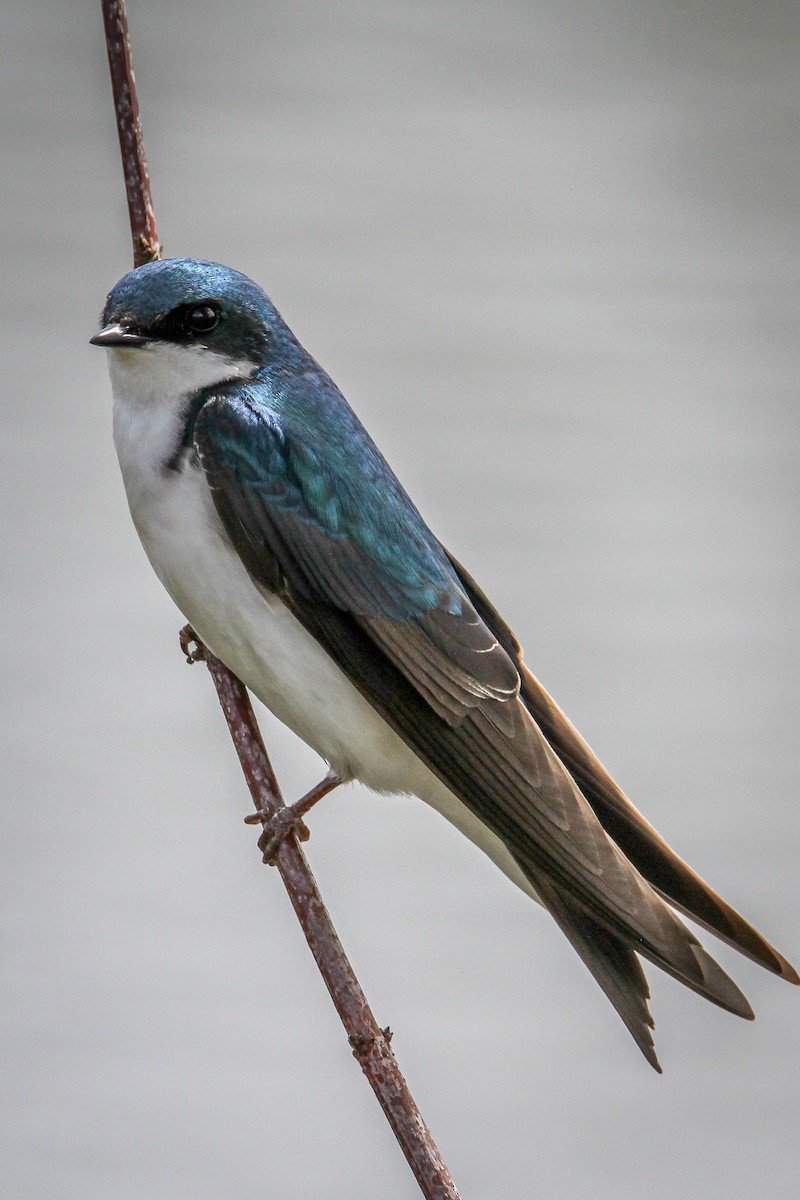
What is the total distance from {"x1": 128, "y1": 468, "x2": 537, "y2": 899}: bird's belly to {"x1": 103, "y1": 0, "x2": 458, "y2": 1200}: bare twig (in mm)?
86

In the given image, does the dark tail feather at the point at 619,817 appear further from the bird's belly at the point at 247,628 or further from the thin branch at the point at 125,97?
the thin branch at the point at 125,97

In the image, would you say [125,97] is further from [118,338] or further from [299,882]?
[299,882]

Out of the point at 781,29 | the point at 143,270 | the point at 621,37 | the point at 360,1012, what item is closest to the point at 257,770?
the point at 360,1012

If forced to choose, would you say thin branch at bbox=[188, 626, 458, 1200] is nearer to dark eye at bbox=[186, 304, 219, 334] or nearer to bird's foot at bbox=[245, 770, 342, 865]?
bird's foot at bbox=[245, 770, 342, 865]

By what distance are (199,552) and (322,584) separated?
224 millimetres

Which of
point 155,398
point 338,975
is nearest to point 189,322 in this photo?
point 155,398

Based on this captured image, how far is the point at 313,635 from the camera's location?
2.66 meters

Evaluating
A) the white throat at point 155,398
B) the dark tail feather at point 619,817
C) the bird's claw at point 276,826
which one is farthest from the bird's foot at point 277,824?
the white throat at point 155,398

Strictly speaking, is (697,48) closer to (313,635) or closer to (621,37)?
(621,37)

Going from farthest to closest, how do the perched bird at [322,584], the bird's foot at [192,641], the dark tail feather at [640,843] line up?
1. the bird's foot at [192,641]
2. the perched bird at [322,584]
3. the dark tail feather at [640,843]

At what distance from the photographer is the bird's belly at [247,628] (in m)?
2.61

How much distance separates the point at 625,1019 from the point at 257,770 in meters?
0.73

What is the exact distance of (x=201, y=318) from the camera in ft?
8.57

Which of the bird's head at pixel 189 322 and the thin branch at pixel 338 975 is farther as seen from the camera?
the bird's head at pixel 189 322
